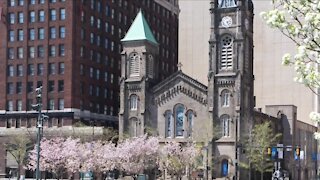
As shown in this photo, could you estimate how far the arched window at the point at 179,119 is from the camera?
3979 inches

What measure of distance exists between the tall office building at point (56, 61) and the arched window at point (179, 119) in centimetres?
1963

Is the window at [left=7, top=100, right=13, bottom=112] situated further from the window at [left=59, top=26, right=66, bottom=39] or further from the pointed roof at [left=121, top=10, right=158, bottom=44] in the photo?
the pointed roof at [left=121, top=10, right=158, bottom=44]

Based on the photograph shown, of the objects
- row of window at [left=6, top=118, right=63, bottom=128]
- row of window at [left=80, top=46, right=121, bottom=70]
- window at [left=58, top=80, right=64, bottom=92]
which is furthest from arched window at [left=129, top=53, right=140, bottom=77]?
row of window at [left=6, top=118, right=63, bottom=128]

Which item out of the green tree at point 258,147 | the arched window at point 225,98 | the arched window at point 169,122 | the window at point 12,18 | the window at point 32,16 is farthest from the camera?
the window at point 12,18

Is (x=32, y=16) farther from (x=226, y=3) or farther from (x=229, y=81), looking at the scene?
(x=229, y=81)

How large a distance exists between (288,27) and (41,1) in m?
107

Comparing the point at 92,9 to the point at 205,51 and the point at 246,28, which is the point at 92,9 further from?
the point at 205,51

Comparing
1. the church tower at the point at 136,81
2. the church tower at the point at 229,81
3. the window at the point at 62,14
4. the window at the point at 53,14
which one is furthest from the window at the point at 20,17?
the church tower at the point at 229,81

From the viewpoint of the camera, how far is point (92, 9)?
4660 inches

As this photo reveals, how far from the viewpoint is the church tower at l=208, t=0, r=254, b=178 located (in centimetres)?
9588

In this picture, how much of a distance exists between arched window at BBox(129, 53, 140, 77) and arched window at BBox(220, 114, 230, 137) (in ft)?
53.4

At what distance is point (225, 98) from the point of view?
97812 millimetres

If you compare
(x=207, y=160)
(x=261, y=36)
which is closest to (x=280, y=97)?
(x=261, y=36)

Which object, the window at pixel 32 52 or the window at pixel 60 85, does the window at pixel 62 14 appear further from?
the window at pixel 60 85
